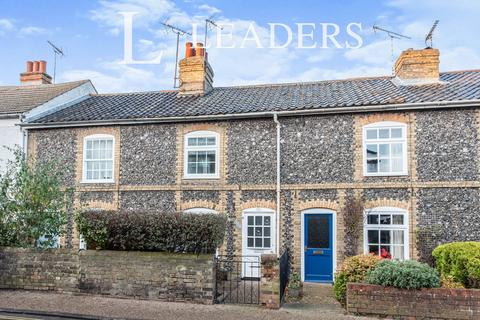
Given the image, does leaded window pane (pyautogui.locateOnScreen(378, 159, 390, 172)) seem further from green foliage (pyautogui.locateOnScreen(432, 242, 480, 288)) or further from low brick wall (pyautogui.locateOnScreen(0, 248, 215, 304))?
low brick wall (pyautogui.locateOnScreen(0, 248, 215, 304))

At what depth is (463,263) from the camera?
8.98 m

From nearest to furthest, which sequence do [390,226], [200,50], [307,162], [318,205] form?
[390,226], [318,205], [307,162], [200,50]

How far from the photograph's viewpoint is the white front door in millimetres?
13625

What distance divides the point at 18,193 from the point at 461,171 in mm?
12340

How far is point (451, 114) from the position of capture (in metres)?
12.8

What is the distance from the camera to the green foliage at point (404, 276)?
27.3 ft

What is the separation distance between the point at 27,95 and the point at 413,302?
17.2m

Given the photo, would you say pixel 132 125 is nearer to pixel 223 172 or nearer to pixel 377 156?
pixel 223 172

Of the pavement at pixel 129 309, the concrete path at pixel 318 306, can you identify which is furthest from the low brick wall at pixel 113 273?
the concrete path at pixel 318 306

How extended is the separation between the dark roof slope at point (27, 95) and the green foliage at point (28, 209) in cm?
606

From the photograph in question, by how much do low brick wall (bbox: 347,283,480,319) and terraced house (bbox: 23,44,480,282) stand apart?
4364 millimetres

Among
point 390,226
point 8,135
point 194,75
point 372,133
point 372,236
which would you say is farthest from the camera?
point 194,75

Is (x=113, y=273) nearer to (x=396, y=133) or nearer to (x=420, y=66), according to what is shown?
(x=396, y=133)

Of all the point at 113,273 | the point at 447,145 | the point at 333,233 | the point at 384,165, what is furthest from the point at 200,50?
the point at 113,273
